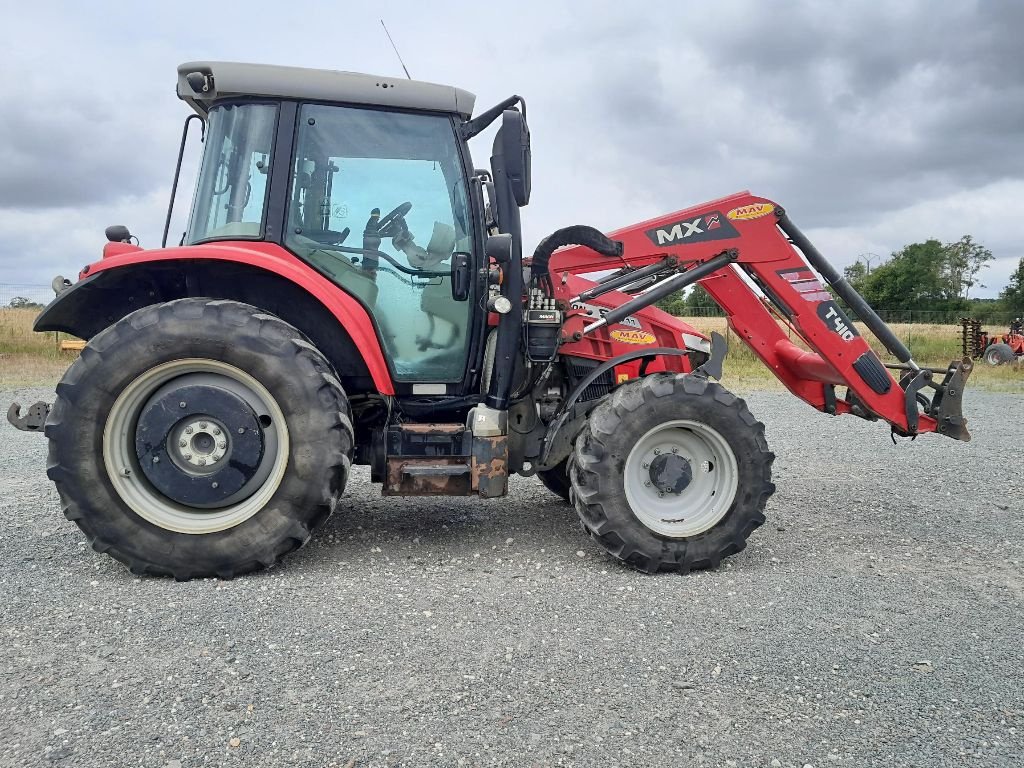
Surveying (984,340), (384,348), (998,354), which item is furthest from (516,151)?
(984,340)

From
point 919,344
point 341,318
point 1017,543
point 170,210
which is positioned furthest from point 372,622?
point 919,344

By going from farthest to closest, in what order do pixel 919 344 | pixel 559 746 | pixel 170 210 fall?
1. pixel 919 344
2. pixel 170 210
3. pixel 559 746

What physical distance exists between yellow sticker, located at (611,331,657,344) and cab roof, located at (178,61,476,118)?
1.61 m

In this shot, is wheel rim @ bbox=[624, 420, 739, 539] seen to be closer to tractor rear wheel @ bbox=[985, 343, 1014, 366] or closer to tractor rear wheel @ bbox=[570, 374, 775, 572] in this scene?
tractor rear wheel @ bbox=[570, 374, 775, 572]

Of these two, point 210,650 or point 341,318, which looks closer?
point 210,650

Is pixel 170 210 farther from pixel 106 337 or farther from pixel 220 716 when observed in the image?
pixel 220 716

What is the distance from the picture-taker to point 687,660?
3154mm

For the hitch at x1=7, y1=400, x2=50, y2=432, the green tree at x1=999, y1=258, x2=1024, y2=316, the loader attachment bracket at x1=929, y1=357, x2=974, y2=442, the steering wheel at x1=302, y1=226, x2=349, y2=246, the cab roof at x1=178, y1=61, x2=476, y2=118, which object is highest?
the green tree at x1=999, y1=258, x2=1024, y2=316

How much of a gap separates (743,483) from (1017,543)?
6.64 feet

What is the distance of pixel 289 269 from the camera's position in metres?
4.14

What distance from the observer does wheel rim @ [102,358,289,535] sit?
4.05 metres

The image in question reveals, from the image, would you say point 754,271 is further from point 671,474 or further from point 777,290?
point 671,474

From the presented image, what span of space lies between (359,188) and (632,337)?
5.91ft

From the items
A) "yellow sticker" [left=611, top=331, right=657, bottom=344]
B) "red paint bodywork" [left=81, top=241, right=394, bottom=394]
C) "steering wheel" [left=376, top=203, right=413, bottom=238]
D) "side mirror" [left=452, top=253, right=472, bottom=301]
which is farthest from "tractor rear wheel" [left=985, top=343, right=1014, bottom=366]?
"red paint bodywork" [left=81, top=241, right=394, bottom=394]
